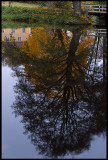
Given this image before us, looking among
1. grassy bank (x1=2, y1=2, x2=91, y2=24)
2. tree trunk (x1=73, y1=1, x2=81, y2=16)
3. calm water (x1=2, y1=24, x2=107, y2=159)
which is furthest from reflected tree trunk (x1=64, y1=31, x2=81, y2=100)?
tree trunk (x1=73, y1=1, x2=81, y2=16)

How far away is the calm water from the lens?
4.45 m

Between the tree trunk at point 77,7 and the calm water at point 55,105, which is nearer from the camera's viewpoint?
the calm water at point 55,105

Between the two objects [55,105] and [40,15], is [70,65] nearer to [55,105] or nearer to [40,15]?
[55,105]

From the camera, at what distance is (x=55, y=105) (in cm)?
618

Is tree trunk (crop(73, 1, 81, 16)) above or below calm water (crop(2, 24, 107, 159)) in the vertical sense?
above

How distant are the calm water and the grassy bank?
13.7 meters

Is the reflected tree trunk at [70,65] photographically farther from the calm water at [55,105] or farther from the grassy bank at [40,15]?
the grassy bank at [40,15]

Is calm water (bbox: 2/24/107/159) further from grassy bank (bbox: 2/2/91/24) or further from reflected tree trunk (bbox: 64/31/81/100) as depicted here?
grassy bank (bbox: 2/2/91/24)

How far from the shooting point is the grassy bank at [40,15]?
24.6m

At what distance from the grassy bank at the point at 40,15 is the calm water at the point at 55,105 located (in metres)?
13.7

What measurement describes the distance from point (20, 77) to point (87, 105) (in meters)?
2.94

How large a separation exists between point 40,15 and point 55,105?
2116 cm

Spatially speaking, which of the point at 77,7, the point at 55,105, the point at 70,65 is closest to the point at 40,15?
the point at 77,7

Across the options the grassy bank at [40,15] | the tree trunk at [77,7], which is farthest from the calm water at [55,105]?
the tree trunk at [77,7]
